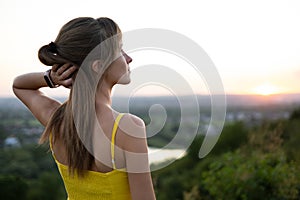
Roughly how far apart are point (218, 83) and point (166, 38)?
0.22 meters

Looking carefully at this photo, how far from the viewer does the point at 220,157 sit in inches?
197

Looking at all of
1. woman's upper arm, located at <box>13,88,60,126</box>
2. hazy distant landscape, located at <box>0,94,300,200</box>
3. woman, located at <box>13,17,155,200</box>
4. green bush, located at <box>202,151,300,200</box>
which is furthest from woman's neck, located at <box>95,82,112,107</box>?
green bush, located at <box>202,151,300,200</box>

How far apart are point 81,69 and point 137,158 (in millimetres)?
328

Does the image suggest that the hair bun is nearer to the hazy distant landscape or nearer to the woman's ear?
the woman's ear

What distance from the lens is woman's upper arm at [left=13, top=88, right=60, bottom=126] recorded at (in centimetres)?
163

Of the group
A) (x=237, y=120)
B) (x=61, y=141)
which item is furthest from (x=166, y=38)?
(x=237, y=120)

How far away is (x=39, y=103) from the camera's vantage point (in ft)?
5.47

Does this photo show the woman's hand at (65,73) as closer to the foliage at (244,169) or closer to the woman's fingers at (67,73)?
the woman's fingers at (67,73)

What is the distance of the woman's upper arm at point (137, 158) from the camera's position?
1310mm

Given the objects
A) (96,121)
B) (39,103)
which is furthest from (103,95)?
(39,103)

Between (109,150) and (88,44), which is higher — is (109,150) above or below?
below

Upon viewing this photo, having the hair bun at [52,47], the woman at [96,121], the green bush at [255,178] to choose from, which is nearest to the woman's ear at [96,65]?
the woman at [96,121]

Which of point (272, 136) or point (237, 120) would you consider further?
point (237, 120)

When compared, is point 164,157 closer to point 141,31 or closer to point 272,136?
point 141,31
